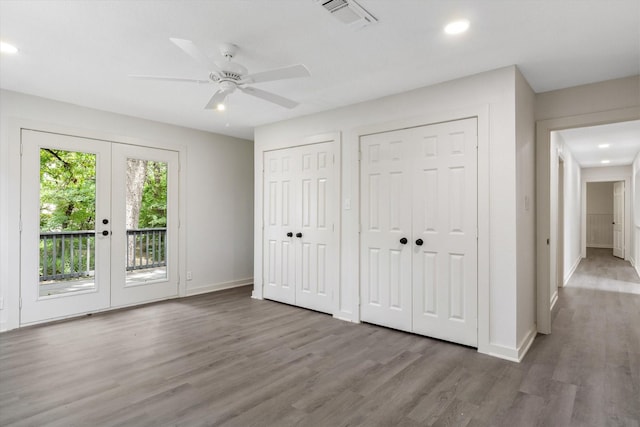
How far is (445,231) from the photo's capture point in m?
3.30

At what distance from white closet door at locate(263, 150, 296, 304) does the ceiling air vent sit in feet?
8.26

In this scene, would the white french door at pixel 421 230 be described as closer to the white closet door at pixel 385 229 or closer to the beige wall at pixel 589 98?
the white closet door at pixel 385 229

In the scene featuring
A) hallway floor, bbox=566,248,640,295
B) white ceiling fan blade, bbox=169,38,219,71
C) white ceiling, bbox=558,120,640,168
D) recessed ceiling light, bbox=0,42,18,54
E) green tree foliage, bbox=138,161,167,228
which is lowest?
hallway floor, bbox=566,248,640,295

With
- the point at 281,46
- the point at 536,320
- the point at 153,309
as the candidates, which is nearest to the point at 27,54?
the point at 281,46

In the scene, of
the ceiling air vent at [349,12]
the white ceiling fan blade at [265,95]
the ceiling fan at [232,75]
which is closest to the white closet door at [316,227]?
the white ceiling fan blade at [265,95]

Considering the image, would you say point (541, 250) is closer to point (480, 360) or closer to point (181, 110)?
point (480, 360)

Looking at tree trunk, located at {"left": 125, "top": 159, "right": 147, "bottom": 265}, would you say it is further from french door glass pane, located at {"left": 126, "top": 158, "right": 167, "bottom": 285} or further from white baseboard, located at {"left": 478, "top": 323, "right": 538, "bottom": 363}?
white baseboard, located at {"left": 478, "top": 323, "right": 538, "bottom": 363}

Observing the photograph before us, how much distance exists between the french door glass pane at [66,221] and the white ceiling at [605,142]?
20.3ft

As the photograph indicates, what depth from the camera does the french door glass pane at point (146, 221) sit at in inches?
181

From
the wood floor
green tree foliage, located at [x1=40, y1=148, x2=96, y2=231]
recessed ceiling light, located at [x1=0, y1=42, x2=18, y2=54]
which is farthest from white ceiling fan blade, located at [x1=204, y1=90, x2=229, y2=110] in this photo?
green tree foliage, located at [x1=40, y1=148, x2=96, y2=231]

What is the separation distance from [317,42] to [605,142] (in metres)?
5.83

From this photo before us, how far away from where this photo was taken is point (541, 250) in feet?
11.6

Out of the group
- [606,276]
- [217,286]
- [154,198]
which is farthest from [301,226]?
[606,276]

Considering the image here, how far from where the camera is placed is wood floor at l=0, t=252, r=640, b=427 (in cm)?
212
